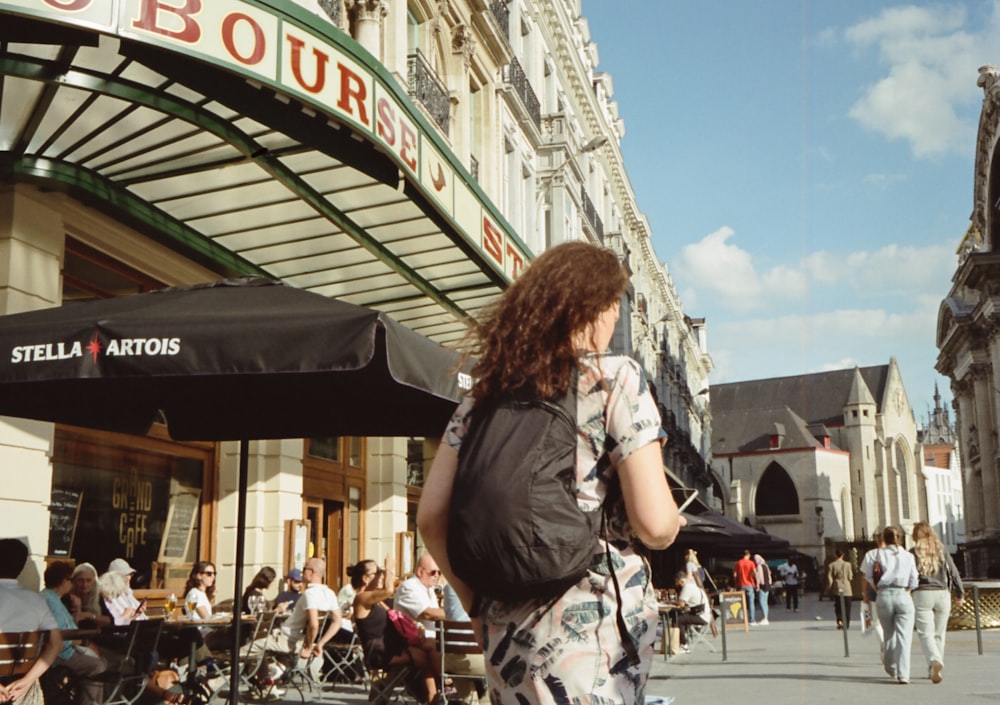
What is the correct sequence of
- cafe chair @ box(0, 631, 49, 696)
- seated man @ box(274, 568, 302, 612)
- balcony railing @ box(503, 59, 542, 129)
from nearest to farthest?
cafe chair @ box(0, 631, 49, 696)
seated man @ box(274, 568, 302, 612)
balcony railing @ box(503, 59, 542, 129)

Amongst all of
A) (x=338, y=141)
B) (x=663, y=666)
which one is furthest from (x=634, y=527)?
(x=663, y=666)

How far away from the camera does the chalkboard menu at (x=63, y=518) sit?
9281 millimetres

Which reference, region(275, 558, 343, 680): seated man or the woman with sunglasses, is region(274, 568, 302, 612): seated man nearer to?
the woman with sunglasses

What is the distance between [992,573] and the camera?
148 ft

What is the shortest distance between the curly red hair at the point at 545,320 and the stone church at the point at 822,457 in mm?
82866

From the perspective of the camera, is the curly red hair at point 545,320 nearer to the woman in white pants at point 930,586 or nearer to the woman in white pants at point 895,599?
the woman in white pants at point 895,599

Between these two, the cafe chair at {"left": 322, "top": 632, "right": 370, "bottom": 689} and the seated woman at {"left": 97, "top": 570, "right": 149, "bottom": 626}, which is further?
the cafe chair at {"left": 322, "top": 632, "right": 370, "bottom": 689}

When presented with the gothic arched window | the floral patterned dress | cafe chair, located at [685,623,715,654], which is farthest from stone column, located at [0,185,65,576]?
the gothic arched window

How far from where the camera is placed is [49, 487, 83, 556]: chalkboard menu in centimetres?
928

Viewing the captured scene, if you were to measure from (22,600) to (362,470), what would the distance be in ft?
35.5

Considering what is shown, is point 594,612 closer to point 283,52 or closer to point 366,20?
point 283,52

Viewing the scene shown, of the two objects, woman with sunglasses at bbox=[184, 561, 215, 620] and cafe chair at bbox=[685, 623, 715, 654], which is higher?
woman with sunglasses at bbox=[184, 561, 215, 620]

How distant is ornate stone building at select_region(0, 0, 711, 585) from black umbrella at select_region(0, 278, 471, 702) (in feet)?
2.85

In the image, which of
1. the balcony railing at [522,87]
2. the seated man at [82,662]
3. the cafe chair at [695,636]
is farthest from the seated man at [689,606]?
the balcony railing at [522,87]
